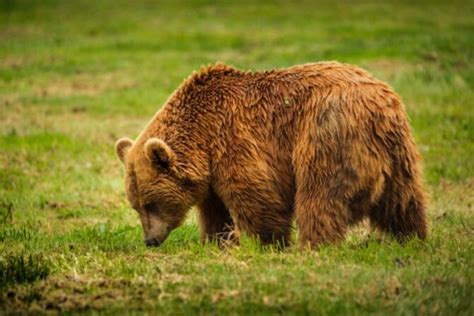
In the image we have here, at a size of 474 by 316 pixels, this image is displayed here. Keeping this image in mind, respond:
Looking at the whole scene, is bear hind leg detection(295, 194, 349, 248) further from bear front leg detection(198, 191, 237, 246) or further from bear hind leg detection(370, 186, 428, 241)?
bear front leg detection(198, 191, 237, 246)

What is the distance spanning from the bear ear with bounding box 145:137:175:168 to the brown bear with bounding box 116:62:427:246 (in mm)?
13

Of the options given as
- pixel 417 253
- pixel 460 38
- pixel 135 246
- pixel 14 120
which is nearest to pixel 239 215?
pixel 135 246

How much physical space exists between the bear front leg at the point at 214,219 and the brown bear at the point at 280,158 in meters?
0.01

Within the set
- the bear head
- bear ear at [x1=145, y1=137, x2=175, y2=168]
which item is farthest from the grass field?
bear ear at [x1=145, y1=137, x2=175, y2=168]

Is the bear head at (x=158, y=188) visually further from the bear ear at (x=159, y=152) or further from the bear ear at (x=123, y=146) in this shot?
the bear ear at (x=123, y=146)

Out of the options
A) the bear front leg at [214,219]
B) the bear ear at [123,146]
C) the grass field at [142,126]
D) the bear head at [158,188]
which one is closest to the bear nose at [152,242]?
the bear head at [158,188]

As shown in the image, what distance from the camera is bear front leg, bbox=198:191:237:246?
9297 mm

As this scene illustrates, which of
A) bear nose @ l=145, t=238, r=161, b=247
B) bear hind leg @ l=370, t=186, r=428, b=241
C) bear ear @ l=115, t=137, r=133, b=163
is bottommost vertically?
bear nose @ l=145, t=238, r=161, b=247

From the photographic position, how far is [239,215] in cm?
862

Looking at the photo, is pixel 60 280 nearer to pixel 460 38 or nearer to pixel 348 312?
pixel 348 312

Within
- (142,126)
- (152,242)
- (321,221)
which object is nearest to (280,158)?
(321,221)

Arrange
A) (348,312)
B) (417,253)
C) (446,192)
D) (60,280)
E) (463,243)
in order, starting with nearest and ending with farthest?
1. (348,312)
2. (60,280)
3. (417,253)
4. (463,243)
5. (446,192)

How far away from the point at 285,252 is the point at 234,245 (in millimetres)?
508

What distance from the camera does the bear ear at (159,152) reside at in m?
8.55
